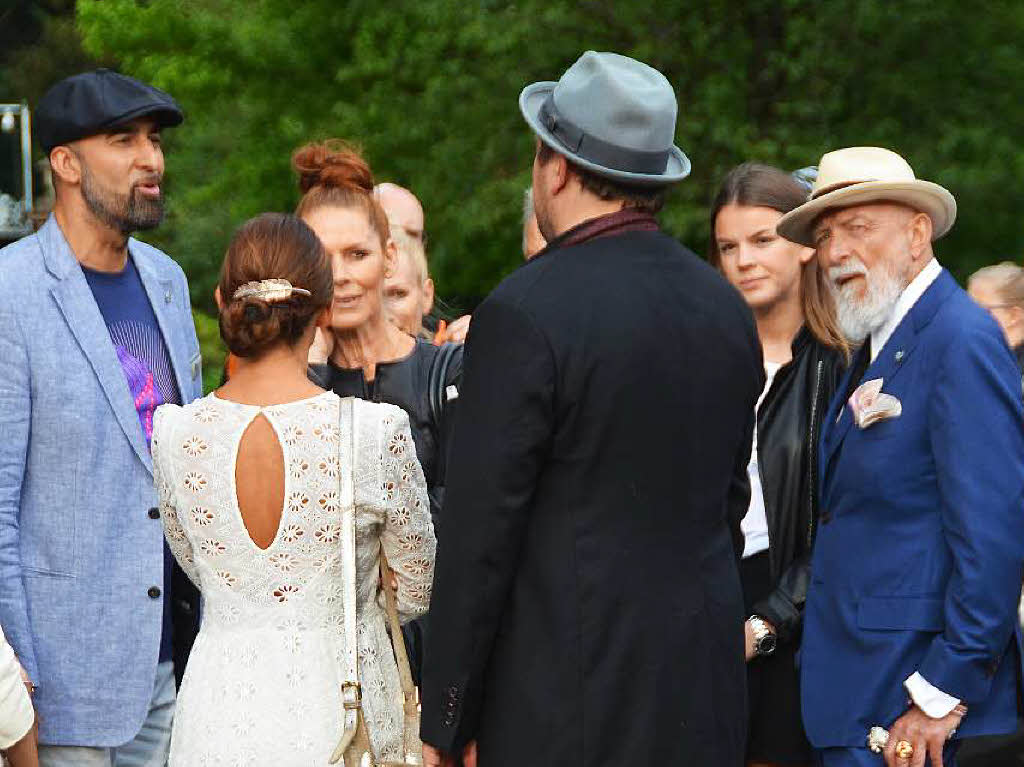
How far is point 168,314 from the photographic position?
192 inches

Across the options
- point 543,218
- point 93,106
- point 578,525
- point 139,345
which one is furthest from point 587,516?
point 93,106

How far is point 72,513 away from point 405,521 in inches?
44.3

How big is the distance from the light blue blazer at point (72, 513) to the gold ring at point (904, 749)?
207cm

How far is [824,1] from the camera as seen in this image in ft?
32.6

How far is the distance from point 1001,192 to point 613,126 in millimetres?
6916

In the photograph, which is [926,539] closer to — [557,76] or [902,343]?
[902,343]

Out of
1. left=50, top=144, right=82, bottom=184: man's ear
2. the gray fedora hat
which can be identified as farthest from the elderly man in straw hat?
left=50, top=144, right=82, bottom=184: man's ear

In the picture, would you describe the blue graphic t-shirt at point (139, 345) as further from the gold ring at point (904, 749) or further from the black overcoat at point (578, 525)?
the gold ring at point (904, 749)

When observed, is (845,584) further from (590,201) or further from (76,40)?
(76,40)

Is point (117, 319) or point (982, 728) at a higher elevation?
point (117, 319)

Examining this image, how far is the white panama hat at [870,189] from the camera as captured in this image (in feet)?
13.9

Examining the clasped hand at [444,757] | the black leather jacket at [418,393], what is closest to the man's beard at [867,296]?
the black leather jacket at [418,393]

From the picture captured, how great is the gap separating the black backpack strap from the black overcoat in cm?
149

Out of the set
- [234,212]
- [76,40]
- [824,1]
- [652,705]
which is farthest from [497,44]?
[76,40]
